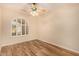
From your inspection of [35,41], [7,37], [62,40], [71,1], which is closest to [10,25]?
[7,37]

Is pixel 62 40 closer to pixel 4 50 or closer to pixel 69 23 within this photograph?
pixel 69 23

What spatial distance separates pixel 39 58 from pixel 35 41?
0.81ft

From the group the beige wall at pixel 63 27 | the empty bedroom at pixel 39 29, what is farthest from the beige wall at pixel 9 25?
the beige wall at pixel 63 27

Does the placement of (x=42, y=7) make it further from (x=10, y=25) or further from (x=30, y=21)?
(x=10, y=25)

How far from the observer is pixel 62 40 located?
1.60m

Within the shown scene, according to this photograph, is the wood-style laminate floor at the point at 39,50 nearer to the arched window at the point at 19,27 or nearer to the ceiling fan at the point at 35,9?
the arched window at the point at 19,27

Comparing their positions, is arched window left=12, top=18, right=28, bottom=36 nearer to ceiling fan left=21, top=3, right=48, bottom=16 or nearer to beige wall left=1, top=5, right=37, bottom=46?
beige wall left=1, top=5, right=37, bottom=46

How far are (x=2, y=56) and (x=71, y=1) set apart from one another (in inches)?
48.4

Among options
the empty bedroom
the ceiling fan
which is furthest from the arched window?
the ceiling fan

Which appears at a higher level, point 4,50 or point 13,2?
point 13,2

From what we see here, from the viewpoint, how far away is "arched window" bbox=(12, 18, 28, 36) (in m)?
1.57

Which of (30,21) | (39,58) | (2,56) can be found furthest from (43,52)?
(2,56)

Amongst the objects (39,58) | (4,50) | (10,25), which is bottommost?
(39,58)

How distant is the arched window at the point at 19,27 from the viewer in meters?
1.57
